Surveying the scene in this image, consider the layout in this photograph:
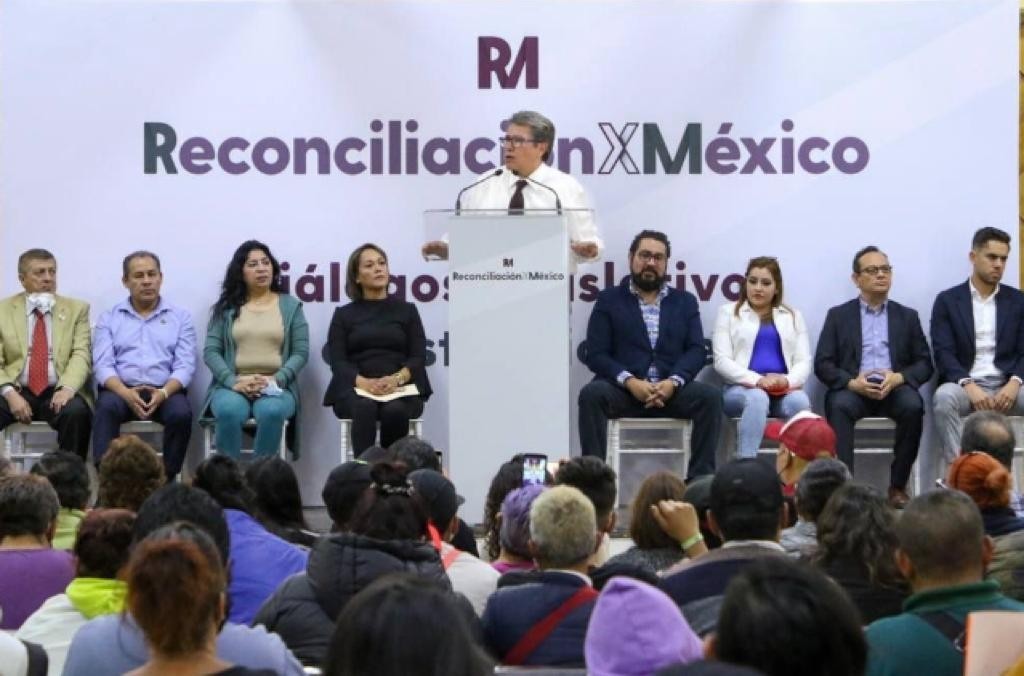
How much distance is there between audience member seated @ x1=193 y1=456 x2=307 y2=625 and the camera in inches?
159

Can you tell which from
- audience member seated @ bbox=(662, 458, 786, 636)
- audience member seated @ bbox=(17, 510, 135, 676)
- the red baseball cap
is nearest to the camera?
audience member seated @ bbox=(17, 510, 135, 676)

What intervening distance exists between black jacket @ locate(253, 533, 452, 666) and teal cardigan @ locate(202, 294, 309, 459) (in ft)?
14.6

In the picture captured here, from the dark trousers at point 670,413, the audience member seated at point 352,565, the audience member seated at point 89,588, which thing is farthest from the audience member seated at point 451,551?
the dark trousers at point 670,413

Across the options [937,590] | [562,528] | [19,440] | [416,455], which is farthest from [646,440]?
[937,590]

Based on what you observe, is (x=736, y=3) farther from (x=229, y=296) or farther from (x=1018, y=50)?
(x=229, y=296)

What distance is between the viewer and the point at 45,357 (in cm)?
805

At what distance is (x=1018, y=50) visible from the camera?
27.8 feet

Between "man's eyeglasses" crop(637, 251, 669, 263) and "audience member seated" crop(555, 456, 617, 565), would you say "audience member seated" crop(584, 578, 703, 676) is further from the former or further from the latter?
"man's eyeglasses" crop(637, 251, 669, 263)

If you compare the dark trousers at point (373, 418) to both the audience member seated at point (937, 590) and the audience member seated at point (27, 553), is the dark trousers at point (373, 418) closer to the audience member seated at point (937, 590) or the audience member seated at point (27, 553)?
the audience member seated at point (27, 553)

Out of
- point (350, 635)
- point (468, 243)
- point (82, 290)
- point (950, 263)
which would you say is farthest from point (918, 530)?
point (82, 290)

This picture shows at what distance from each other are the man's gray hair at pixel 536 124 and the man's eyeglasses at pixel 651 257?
70 centimetres

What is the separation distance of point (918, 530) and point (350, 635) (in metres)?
1.42

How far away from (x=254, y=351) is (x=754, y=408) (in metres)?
2.42

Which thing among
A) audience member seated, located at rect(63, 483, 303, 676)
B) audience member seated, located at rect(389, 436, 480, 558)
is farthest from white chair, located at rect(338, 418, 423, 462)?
audience member seated, located at rect(63, 483, 303, 676)
